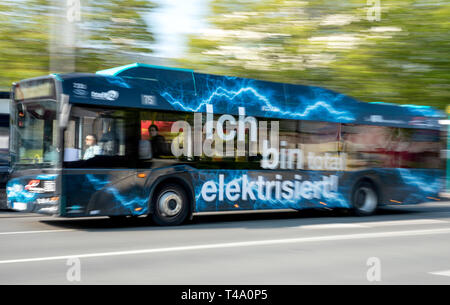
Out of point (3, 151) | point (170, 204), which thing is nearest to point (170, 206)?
point (170, 204)

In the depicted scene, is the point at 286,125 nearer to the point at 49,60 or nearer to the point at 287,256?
the point at 287,256

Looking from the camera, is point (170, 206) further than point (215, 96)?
No

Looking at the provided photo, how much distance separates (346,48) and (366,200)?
9.07 m

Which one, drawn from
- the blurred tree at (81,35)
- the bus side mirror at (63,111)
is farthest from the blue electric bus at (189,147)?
the blurred tree at (81,35)

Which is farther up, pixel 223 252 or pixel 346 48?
pixel 346 48

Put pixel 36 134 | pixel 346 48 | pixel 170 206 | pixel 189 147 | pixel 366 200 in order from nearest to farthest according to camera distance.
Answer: pixel 36 134, pixel 170 206, pixel 189 147, pixel 366 200, pixel 346 48

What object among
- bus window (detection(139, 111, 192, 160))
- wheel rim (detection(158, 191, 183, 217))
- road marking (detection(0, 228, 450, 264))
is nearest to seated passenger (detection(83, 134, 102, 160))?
bus window (detection(139, 111, 192, 160))

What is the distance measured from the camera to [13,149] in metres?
11.2

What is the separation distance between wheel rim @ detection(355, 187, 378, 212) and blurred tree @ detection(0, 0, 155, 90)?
10305 millimetres

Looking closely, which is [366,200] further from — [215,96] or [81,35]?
[81,35]

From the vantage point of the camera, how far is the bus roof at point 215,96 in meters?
10.9

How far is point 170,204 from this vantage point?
11820 mm

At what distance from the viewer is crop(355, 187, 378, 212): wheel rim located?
50.7ft

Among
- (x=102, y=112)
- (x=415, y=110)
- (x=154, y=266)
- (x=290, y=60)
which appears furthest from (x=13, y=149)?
(x=290, y=60)
